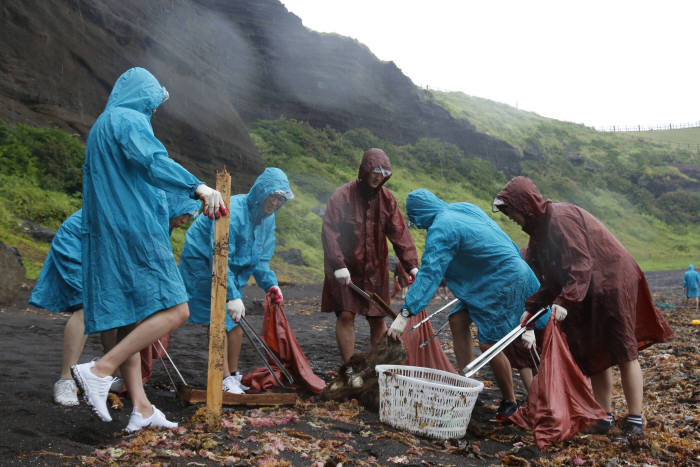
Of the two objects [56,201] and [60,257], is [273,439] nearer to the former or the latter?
[60,257]

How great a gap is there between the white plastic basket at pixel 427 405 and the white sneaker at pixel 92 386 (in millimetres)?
1750

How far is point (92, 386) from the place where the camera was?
9.85 ft

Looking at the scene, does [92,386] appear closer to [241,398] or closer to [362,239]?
[241,398]

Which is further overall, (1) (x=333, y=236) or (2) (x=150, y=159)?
(1) (x=333, y=236)

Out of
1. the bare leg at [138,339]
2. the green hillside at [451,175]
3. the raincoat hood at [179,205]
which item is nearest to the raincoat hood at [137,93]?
the raincoat hood at [179,205]

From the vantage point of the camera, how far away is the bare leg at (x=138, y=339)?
10.1ft

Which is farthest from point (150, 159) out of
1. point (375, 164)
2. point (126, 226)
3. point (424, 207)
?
point (375, 164)

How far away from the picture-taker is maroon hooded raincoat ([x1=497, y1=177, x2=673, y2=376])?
390 centimetres

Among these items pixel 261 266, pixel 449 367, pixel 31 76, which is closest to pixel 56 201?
pixel 31 76

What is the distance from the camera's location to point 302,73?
44625mm

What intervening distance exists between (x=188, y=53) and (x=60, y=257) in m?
27.1

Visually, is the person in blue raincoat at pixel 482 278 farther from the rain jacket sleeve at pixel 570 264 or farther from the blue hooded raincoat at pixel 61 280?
the blue hooded raincoat at pixel 61 280

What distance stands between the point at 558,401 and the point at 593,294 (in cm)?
86

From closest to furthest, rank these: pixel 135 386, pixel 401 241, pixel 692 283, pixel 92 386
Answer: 1. pixel 92 386
2. pixel 135 386
3. pixel 401 241
4. pixel 692 283
